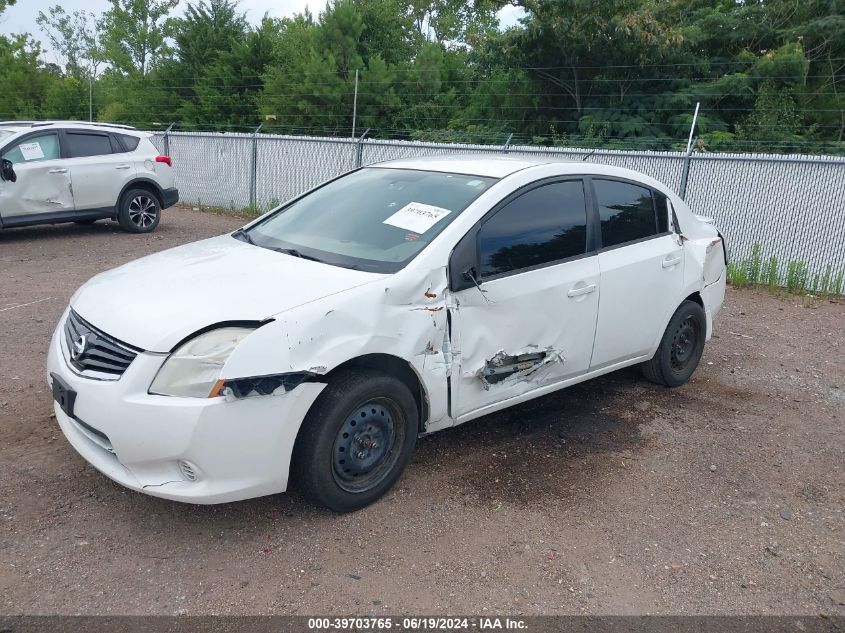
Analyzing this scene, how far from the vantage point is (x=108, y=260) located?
973 cm

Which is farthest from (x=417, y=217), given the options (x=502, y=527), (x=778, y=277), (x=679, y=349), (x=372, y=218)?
(x=778, y=277)

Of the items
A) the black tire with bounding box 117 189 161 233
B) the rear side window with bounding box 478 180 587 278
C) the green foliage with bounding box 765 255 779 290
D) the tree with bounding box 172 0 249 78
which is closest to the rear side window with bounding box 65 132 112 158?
the black tire with bounding box 117 189 161 233

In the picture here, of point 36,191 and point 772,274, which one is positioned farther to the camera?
point 36,191

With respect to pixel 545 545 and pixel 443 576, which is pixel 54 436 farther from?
pixel 545 545

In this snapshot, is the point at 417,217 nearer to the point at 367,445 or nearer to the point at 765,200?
the point at 367,445

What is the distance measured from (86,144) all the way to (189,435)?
944 cm

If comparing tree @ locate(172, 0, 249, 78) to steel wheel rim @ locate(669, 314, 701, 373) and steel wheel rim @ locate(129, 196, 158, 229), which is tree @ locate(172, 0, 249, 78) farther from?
steel wheel rim @ locate(669, 314, 701, 373)

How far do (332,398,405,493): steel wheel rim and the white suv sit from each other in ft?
28.7

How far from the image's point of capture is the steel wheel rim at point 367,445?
3.52 metres

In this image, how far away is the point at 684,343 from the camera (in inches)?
222

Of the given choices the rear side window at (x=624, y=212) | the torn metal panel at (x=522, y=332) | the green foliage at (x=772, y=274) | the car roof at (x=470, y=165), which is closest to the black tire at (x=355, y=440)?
the torn metal panel at (x=522, y=332)

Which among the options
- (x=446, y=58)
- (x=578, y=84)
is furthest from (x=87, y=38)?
(x=578, y=84)

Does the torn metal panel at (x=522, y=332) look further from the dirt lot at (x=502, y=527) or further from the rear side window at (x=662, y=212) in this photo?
the rear side window at (x=662, y=212)

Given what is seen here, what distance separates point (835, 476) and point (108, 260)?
8.59 m
